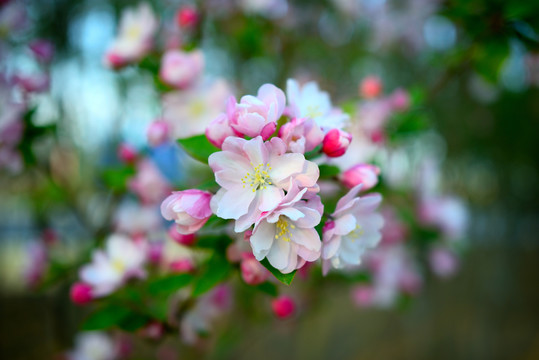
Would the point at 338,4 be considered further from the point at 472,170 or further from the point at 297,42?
the point at 472,170

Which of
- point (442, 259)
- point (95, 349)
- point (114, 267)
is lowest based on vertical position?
point (95, 349)

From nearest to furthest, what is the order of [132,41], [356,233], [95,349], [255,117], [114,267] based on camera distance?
[255,117]
[356,233]
[114,267]
[132,41]
[95,349]

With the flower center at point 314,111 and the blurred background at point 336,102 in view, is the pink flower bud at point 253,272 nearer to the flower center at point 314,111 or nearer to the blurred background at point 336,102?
the flower center at point 314,111

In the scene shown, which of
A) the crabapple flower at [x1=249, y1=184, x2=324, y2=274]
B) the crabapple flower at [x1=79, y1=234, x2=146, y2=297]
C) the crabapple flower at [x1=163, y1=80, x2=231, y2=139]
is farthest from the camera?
the crabapple flower at [x1=163, y1=80, x2=231, y2=139]

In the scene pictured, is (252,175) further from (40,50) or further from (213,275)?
(40,50)

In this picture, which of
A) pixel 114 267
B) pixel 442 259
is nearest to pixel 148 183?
pixel 114 267

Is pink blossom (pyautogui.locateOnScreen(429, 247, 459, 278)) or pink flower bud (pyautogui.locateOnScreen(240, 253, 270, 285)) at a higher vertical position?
pink flower bud (pyautogui.locateOnScreen(240, 253, 270, 285))

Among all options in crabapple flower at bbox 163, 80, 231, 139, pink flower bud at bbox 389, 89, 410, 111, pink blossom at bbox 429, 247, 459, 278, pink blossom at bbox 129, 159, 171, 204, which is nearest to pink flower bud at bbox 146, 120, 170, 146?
crabapple flower at bbox 163, 80, 231, 139

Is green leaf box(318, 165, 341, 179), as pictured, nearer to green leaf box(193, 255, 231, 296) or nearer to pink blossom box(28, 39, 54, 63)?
green leaf box(193, 255, 231, 296)

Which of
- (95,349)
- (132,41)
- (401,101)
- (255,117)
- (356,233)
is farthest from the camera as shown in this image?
(95,349)
